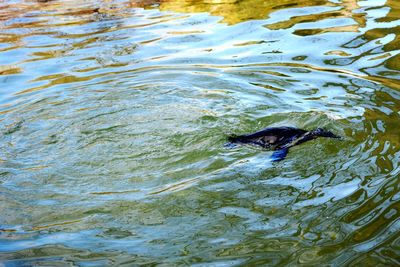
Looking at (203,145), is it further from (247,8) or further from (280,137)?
(247,8)

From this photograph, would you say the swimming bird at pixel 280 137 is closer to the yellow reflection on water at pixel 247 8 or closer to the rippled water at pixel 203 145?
the rippled water at pixel 203 145

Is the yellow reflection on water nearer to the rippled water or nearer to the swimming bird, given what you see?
the rippled water

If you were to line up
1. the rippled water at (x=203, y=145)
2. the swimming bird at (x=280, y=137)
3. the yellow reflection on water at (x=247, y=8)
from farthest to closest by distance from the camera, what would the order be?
the yellow reflection on water at (x=247, y=8) < the swimming bird at (x=280, y=137) < the rippled water at (x=203, y=145)

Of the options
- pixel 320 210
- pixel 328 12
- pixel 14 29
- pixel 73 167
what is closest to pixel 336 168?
pixel 320 210

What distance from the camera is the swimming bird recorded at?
546 centimetres

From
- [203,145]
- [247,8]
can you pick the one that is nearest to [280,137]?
[203,145]

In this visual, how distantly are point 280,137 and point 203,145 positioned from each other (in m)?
0.82

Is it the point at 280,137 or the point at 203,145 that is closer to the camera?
the point at 280,137

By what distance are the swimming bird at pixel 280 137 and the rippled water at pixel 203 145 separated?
0.35ft

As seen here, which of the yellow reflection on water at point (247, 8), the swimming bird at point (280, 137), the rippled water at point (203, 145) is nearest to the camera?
the rippled water at point (203, 145)

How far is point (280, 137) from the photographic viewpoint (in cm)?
552

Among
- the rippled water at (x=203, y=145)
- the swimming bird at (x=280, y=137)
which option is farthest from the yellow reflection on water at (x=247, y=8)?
the swimming bird at (x=280, y=137)

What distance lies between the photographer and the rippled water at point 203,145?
4152mm

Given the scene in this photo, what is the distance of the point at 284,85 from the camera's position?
738 cm
